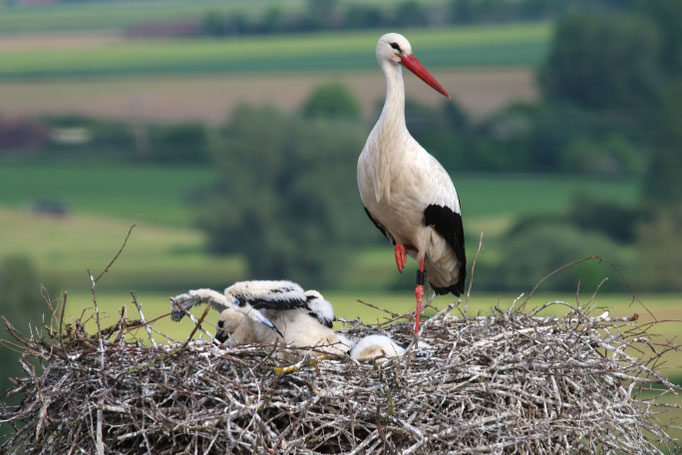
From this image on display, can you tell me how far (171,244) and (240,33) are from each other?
63.8ft

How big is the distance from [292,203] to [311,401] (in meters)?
42.5

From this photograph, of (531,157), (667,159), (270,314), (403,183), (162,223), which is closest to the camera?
(270,314)

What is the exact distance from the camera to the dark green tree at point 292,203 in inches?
1740

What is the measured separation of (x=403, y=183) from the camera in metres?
5.40

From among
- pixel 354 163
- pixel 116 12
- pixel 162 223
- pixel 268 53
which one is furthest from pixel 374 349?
pixel 116 12

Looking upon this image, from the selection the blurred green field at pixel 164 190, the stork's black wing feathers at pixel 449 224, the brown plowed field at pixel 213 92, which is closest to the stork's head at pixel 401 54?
the stork's black wing feathers at pixel 449 224

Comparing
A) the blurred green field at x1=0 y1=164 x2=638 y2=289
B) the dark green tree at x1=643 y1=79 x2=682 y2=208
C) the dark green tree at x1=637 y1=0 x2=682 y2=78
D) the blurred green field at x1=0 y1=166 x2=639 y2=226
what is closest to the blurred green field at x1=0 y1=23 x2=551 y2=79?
the dark green tree at x1=637 y1=0 x2=682 y2=78

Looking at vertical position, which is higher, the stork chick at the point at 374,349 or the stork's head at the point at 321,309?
the stork's head at the point at 321,309

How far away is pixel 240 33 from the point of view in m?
63.3

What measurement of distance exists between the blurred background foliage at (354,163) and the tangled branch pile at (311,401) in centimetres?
3044

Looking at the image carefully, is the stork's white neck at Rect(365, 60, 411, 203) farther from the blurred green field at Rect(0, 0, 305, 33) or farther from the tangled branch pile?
the blurred green field at Rect(0, 0, 305, 33)

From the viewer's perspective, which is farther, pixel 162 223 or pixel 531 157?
pixel 162 223

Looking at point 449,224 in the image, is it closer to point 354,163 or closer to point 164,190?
point 354,163

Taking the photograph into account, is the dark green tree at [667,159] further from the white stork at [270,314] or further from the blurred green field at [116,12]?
the white stork at [270,314]
